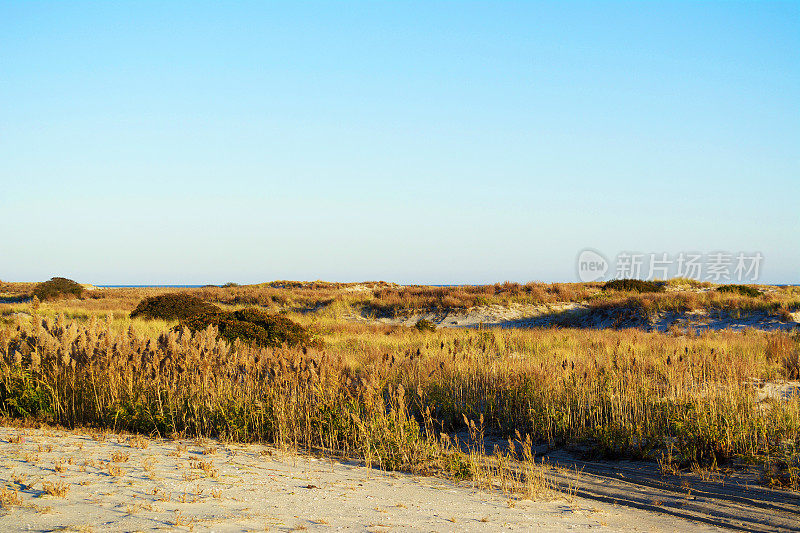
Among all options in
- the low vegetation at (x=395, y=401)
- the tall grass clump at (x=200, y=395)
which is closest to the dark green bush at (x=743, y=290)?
the low vegetation at (x=395, y=401)

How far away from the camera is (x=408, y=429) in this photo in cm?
665

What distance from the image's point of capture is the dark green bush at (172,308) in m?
21.0

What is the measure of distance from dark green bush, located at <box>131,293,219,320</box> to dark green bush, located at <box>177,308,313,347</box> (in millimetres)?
5046

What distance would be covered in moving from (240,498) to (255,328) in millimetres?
10565

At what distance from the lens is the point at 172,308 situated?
2159 cm

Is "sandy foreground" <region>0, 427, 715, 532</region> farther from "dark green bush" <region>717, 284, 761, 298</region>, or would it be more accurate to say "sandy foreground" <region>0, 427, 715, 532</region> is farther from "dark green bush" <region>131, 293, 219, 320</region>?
"dark green bush" <region>717, 284, 761, 298</region>

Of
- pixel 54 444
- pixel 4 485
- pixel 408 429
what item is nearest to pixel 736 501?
pixel 408 429

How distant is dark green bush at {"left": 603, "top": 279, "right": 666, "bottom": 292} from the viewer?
36.6 metres

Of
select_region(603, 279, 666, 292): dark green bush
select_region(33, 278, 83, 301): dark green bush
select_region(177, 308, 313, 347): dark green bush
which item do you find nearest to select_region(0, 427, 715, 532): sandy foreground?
select_region(177, 308, 313, 347): dark green bush

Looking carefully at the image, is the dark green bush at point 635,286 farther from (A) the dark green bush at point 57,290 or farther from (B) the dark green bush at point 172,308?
(A) the dark green bush at point 57,290

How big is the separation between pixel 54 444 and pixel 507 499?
14.9 feet

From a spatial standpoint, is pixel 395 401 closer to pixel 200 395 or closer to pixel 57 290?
pixel 200 395

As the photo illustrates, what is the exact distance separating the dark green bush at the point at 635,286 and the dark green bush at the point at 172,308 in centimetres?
2602

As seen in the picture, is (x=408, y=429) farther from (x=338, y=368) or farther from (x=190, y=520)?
(x=190, y=520)
